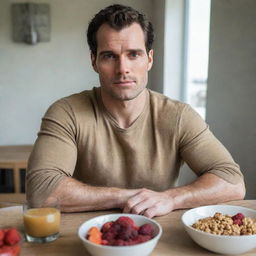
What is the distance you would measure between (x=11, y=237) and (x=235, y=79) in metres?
1.91

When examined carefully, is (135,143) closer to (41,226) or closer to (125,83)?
(125,83)

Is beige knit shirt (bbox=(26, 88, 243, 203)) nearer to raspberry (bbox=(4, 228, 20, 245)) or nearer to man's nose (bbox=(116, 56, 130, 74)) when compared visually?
man's nose (bbox=(116, 56, 130, 74))

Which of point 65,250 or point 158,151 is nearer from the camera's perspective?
point 65,250

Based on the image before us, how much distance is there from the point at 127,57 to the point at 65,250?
0.81m

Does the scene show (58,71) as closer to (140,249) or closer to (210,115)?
(210,115)

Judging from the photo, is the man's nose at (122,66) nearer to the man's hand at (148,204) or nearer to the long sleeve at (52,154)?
the long sleeve at (52,154)

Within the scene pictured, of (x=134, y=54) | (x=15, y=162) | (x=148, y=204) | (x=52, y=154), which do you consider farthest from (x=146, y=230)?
(x=15, y=162)

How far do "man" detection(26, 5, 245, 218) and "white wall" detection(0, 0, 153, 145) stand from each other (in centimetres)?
246

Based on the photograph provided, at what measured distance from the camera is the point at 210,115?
2762mm

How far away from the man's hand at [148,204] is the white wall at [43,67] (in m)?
2.97

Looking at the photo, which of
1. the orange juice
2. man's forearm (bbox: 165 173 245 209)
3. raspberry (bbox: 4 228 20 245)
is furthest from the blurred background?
raspberry (bbox: 4 228 20 245)

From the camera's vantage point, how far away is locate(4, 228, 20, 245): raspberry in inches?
34.1

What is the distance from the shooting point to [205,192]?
4.44ft

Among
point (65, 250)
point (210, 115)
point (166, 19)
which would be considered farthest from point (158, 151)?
point (166, 19)
